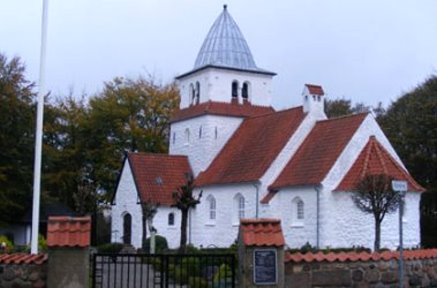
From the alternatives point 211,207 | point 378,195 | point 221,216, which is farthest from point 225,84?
point 378,195

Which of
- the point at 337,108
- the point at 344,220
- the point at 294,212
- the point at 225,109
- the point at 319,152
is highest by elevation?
the point at 337,108

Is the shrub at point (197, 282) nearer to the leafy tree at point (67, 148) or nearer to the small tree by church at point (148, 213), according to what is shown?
the small tree by church at point (148, 213)

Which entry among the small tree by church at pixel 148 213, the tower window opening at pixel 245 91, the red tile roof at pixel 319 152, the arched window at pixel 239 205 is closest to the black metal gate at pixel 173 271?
the red tile roof at pixel 319 152

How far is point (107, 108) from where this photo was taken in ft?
179

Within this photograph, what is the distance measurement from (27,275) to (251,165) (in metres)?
27.4

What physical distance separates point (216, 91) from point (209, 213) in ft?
24.5

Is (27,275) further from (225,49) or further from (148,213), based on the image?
(225,49)

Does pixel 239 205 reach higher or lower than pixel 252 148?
lower

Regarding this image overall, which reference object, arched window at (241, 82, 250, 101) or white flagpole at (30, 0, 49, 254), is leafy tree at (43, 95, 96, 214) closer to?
arched window at (241, 82, 250, 101)

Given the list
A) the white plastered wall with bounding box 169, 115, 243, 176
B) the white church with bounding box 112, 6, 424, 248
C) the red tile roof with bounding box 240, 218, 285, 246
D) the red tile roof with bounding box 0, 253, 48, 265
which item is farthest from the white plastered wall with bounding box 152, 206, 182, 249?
the red tile roof with bounding box 240, 218, 285, 246

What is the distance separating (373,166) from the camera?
3362cm

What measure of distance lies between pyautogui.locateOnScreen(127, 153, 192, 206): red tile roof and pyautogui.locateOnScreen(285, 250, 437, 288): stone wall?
93.1 feet

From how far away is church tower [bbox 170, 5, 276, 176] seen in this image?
44125mm

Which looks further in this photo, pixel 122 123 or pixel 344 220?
pixel 122 123
